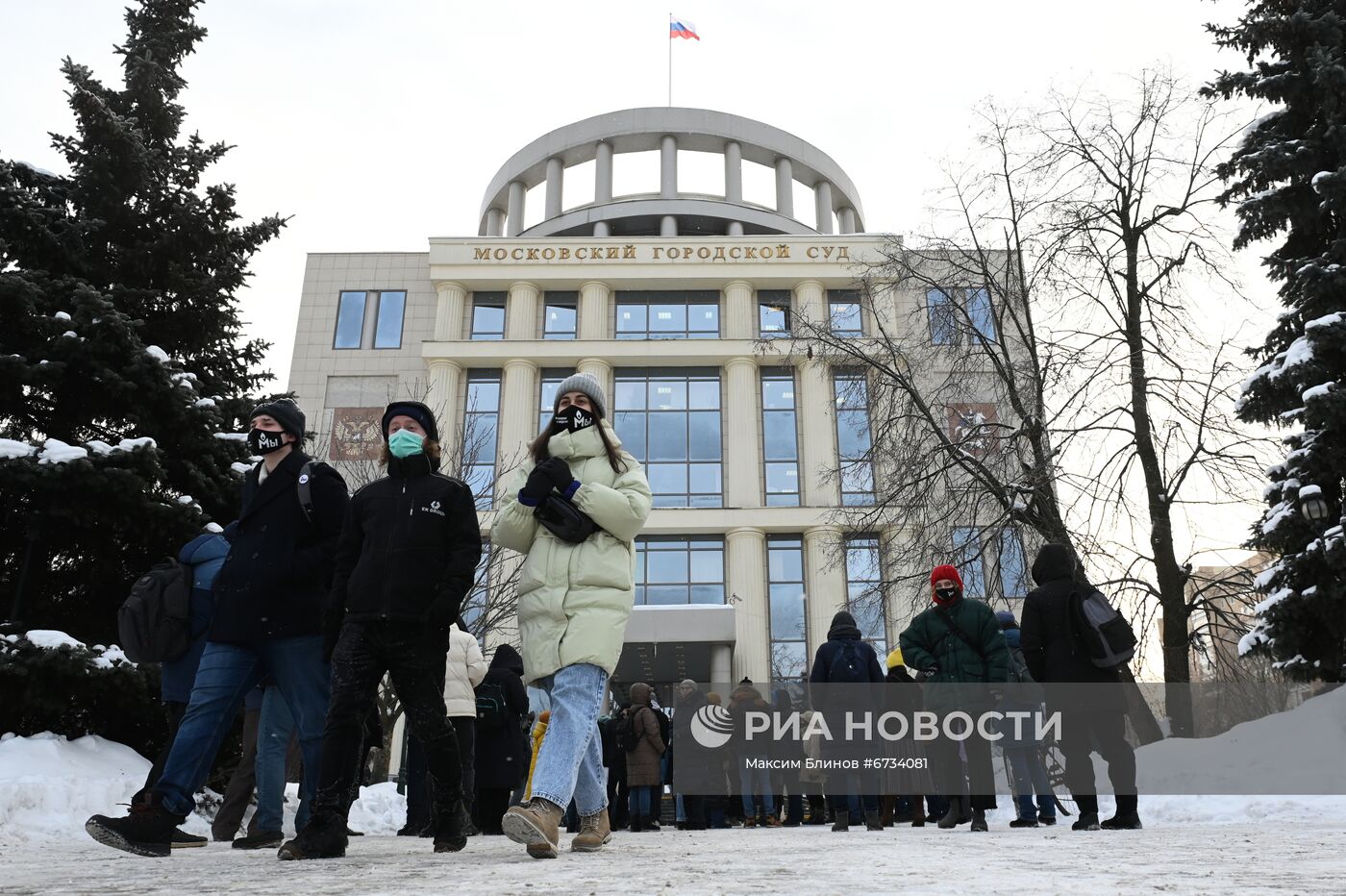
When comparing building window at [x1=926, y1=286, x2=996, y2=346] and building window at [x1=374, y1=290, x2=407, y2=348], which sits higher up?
building window at [x1=374, y1=290, x2=407, y2=348]

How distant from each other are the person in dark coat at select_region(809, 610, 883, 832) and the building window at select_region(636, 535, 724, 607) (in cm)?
2297

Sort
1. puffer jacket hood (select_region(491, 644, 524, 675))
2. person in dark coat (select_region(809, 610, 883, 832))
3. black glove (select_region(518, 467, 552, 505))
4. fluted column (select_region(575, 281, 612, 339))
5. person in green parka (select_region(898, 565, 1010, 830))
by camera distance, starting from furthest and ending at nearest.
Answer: fluted column (select_region(575, 281, 612, 339)) → person in dark coat (select_region(809, 610, 883, 832)) → puffer jacket hood (select_region(491, 644, 524, 675)) → person in green parka (select_region(898, 565, 1010, 830)) → black glove (select_region(518, 467, 552, 505))

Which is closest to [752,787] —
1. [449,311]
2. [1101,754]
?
[1101,754]

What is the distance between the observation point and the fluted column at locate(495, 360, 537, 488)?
3325 centimetres

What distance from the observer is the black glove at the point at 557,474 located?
13.6 feet

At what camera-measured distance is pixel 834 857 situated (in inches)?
150

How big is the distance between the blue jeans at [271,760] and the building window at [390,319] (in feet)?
103

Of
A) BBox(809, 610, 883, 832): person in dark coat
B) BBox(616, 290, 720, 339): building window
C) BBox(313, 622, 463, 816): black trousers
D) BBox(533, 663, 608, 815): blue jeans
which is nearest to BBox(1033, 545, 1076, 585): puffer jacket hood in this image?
BBox(809, 610, 883, 832): person in dark coat

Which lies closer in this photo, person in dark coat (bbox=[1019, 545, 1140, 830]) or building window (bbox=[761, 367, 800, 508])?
person in dark coat (bbox=[1019, 545, 1140, 830])

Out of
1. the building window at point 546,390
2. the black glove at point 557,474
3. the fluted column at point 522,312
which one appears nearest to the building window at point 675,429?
the building window at point 546,390

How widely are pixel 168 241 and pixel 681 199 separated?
2973 centimetres

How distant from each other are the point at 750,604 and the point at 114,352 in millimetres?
24503

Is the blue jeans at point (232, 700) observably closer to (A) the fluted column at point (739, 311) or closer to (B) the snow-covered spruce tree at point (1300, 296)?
(B) the snow-covered spruce tree at point (1300, 296)

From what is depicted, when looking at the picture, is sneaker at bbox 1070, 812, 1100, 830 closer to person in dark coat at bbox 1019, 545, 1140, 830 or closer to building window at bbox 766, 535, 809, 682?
person in dark coat at bbox 1019, 545, 1140, 830
